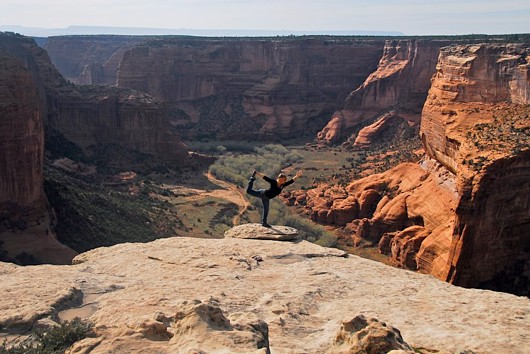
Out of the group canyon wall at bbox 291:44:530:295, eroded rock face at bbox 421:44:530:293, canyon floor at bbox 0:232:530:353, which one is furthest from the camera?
canyon wall at bbox 291:44:530:295

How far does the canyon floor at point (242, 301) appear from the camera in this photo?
9922mm

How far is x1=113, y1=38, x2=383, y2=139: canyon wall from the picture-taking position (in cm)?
9831

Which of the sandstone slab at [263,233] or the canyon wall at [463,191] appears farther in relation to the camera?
the canyon wall at [463,191]

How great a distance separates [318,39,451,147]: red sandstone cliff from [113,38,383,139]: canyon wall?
628 cm

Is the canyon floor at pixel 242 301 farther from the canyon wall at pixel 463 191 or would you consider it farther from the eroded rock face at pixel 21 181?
the eroded rock face at pixel 21 181

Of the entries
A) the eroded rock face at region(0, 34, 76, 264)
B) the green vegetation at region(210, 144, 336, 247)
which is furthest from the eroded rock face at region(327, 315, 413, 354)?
the green vegetation at region(210, 144, 336, 247)

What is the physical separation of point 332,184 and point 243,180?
1174cm

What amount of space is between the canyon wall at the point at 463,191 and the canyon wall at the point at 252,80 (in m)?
42.2

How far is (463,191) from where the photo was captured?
103ft

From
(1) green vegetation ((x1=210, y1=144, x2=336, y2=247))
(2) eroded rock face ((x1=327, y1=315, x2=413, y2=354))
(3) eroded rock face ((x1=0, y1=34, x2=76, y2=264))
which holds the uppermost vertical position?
(2) eroded rock face ((x1=327, y1=315, x2=413, y2=354))

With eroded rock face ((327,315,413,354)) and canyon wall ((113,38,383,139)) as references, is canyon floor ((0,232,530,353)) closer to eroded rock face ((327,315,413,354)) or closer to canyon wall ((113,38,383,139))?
eroded rock face ((327,315,413,354))

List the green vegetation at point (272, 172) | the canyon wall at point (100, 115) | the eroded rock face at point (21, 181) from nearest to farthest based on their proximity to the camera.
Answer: the eroded rock face at point (21, 181) → the green vegetation at point (272, 172) → the canyon wall at point (100, 115)

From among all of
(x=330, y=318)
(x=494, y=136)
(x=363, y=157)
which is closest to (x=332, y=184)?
(x=363, y=157)

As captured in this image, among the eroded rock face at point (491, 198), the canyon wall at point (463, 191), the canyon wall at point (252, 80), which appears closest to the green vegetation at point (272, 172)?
the canyon wall at point (463, 191)
